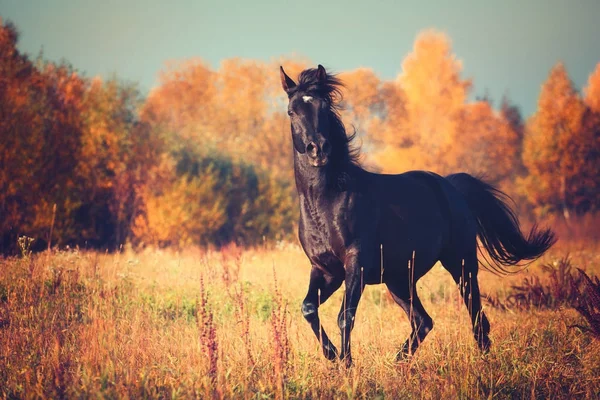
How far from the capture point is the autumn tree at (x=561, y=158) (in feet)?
113

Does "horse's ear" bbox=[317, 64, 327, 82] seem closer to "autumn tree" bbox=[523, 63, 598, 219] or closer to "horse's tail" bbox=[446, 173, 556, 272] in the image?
"horse's tail" bbox=[446, 173, 556, 272]

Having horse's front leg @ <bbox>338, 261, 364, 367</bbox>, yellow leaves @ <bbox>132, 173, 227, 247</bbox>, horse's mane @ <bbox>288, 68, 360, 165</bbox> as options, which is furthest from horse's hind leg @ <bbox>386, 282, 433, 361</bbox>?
yellow leaves @ <bbox>132, 173, 227, 247</bbox>

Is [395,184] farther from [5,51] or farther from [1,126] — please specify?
[5,51]

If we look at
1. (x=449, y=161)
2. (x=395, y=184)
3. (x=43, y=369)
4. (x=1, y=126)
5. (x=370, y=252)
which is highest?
(x=449, y=161)

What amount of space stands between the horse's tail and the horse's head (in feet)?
8.93

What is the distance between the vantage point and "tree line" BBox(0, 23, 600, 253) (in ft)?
57.4

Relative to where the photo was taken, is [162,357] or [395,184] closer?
[162,357]

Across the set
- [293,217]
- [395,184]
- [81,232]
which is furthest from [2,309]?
[293,217]

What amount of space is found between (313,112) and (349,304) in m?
1.81

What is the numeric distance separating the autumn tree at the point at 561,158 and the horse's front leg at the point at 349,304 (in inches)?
1284

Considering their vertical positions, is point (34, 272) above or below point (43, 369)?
above

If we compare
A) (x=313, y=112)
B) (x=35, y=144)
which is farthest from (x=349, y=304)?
(x=35, y=144)

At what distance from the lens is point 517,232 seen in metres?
7.32

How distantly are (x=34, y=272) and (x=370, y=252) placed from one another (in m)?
4.81
